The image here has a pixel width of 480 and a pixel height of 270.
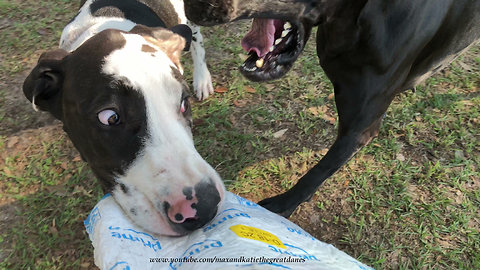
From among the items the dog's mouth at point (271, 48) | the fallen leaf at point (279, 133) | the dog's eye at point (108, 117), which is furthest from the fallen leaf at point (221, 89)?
the dog's eye at point (108, 117)

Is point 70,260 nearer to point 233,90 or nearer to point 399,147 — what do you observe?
point 233,90

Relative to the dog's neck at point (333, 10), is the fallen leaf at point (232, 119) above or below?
below

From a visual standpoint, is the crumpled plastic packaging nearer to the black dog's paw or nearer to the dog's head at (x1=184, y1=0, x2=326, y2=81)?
the black dog's paw

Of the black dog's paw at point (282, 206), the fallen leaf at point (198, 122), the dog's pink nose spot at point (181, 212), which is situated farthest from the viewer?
the fallen leaf at point (198, 122)

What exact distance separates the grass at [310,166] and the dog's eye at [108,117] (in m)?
1.60

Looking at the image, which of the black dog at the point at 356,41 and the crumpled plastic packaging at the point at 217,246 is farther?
the black dog at the point at 356,41

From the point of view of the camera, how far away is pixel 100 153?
7.59ft

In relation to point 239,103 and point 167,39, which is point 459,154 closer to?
Result: point 239,103

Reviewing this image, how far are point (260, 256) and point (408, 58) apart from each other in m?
1.74

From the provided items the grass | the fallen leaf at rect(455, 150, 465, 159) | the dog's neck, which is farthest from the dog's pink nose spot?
the fallen leaf at rect(455, 150, 465, 159)

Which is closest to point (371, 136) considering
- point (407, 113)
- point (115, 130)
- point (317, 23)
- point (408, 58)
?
point (408, 58)

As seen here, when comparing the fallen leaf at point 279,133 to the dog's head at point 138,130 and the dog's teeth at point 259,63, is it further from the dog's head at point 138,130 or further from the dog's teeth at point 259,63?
the dog's head at point 138,130

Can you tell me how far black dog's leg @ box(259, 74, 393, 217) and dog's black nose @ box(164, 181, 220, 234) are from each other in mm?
1198

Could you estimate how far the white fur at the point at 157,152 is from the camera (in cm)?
207
